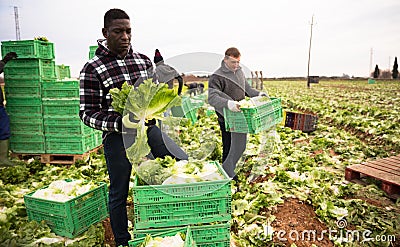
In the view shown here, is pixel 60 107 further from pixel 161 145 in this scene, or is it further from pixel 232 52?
pixel 161 145

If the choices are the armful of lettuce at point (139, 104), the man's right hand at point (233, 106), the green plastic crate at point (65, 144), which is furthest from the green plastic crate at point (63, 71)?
the armful of lettuce at point (139, 104)

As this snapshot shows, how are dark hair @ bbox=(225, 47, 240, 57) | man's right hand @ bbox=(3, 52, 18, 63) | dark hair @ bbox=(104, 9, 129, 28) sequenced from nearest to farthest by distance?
dark hair @ bbox=(104, 9, 129, 28) → dark hair @ bbox=(225, 47, 240, 57) → man's right hand @ bbox=(3, 52, 18, 63)

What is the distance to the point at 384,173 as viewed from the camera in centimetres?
450

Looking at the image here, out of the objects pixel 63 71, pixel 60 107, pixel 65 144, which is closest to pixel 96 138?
pixel 65 144

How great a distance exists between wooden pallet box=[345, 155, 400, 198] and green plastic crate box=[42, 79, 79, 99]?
16.8ft

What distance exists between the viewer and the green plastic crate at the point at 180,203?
2436 millimetres

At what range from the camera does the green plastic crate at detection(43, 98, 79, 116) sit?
232 inches

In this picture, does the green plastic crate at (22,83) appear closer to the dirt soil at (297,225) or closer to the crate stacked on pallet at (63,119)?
the crate stacked on pallet at (63,119)

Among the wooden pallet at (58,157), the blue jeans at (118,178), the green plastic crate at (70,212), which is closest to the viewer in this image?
the blue jeans at (118,178)

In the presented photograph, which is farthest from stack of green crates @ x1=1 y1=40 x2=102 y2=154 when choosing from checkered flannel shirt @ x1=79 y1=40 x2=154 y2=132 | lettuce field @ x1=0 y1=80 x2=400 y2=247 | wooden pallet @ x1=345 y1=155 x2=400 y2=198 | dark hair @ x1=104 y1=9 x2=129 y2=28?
wooden pallet @ x1=345 y1=155 x2=400 y2=198

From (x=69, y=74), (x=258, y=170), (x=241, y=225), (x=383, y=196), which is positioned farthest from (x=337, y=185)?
(x=69, y=74)

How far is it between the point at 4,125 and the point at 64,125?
987mm

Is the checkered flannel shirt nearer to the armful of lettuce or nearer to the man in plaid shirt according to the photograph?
the man in plaid shirt

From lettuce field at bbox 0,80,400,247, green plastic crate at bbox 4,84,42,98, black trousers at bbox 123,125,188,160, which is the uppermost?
green plastic crate at bbox 4,84,42,98
